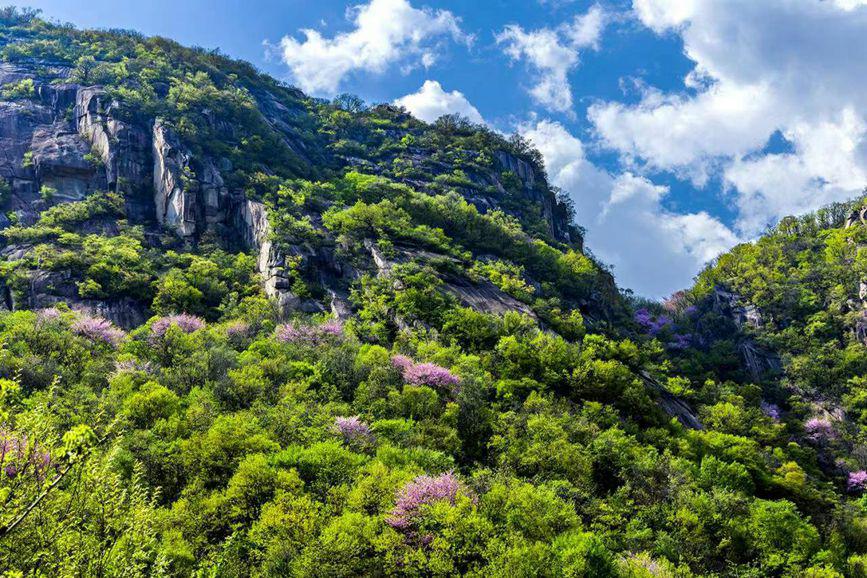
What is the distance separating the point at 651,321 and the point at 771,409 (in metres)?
30.4

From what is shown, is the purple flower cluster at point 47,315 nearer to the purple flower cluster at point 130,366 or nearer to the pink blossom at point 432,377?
the purple flower cluster at point 130,366

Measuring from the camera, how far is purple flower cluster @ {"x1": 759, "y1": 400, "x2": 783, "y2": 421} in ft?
217

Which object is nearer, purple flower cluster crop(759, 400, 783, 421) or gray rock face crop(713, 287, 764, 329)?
purple flower cluster crop(759, 400, 783, 421)

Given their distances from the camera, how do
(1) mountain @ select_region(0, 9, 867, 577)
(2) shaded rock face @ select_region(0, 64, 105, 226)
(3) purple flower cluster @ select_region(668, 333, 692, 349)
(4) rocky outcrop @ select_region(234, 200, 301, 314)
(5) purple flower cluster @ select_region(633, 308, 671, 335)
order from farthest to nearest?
(5) purple flower cluster @ select_region(633, 308, 671, 335)
(3) purple flower cluster @ select_region(668, 333, 692, 349)
(2) shaded rock face @ select_region(0, 64, 105, 226)
(4) rocky outcrop @ select_region(234, 200, 301, 314)
(1) mountain @ select_region(0, 9, 867, 577)

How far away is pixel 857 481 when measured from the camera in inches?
2090

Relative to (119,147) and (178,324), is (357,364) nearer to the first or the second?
(178,324)

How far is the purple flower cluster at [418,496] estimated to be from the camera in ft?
79.1

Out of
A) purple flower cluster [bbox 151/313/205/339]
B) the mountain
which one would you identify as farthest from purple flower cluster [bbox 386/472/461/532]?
purple flower cluster [bbox 151/313/205/339]

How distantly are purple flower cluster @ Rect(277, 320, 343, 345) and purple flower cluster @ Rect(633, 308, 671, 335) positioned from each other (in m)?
57.8

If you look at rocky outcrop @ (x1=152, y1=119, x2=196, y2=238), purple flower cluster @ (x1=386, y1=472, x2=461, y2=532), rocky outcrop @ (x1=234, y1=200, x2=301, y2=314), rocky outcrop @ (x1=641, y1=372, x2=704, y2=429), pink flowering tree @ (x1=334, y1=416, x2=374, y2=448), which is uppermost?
rocky outcrop @ (x1=152, y1=119, x2=196, y2=238)

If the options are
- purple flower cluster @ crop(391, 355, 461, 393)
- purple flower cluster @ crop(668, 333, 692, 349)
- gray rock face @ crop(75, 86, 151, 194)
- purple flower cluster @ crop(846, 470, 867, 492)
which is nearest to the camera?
purple flower cluster @ crop(391, 355, 461, 393)

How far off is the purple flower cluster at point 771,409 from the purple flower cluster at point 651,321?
73.3ft

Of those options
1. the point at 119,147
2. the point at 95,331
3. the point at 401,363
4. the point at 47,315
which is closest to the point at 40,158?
the point at 119,147

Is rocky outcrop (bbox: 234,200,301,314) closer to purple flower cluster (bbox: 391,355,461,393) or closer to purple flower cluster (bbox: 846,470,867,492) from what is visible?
purple flower cluster (bbox: 391,355,461,393)
